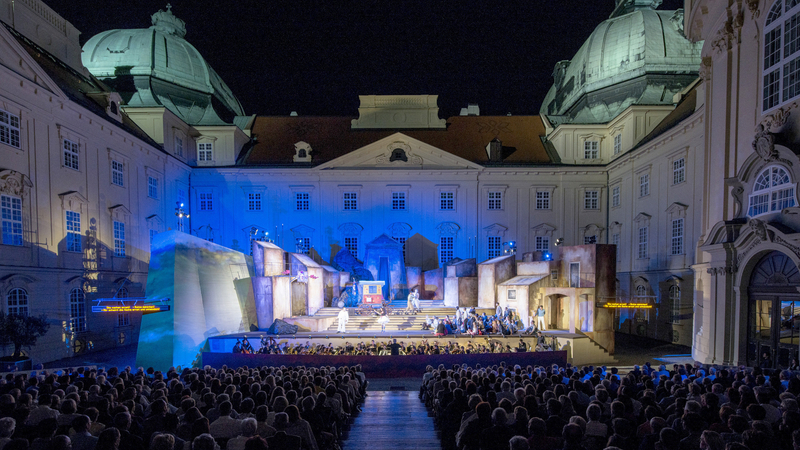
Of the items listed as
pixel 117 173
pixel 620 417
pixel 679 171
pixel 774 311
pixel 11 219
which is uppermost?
pixel 117 173

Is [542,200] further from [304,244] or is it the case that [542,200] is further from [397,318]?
[304,244]

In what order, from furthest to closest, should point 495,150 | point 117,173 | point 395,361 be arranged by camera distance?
point 495,150, point 117,173, point 395,361

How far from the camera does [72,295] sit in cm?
2344

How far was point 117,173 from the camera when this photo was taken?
1125 inches

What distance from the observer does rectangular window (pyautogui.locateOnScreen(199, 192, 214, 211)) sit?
3912cm

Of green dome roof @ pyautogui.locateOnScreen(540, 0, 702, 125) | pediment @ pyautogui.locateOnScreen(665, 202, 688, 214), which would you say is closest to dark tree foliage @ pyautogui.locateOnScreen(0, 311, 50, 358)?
pediment @ pyautogui.locateOnScreen(665, 202, 688, 214)

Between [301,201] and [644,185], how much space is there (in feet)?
95.4

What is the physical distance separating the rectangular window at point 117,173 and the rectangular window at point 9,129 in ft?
23.8

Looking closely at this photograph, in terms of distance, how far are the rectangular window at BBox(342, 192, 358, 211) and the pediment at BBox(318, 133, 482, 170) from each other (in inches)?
99.7

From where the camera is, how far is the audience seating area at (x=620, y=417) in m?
5.44

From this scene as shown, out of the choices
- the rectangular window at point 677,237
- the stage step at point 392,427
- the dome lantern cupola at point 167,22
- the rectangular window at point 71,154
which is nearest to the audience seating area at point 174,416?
the stage step at point 392,427

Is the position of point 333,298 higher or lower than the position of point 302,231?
lower

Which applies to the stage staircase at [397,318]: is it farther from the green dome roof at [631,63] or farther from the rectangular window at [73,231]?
the green dome roof at [631,63]
